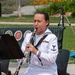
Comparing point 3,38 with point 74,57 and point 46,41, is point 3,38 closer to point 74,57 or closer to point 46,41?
point 46,41

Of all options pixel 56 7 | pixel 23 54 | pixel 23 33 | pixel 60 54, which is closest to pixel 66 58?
pixel 60 54

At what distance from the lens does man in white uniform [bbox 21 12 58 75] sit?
15.7 ft

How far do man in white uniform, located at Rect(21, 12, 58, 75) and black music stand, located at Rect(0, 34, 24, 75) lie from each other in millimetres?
232

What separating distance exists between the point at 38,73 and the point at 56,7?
2606 centimetres

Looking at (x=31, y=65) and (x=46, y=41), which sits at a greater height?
(x=46, y=41)

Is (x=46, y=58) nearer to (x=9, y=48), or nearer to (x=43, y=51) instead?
(x=43, y=51)

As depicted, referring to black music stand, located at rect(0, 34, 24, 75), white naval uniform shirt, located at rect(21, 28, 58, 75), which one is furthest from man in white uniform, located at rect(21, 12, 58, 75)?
black music stand, located at rect(0, 34, 24, 75)

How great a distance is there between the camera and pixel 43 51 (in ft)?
16.0

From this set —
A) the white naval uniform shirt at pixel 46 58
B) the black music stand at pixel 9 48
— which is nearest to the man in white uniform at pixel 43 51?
the white naval uniform shirt at pixel 46 58

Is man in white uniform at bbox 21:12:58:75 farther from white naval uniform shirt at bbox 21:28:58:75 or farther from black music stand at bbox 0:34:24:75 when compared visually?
black music stand at bbox 0:34:24:75

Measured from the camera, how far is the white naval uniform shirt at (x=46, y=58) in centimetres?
478

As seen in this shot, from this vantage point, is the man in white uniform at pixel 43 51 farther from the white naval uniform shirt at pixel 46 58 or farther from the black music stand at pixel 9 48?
the black music stand at pixel 9 48

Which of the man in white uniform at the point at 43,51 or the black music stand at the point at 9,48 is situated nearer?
the black music stand at the point at 9,48

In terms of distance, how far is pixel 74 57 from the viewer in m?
10.2
